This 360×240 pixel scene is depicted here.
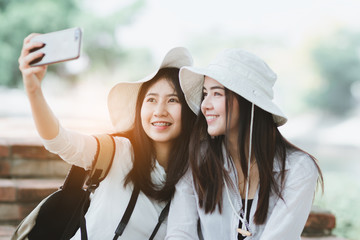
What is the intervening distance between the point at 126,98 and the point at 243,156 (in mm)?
755

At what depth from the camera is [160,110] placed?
6.80 feet

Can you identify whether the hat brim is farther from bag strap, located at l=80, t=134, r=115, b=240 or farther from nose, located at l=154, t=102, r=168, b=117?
bag strap, located at l=80, t=134, r=115, b=240

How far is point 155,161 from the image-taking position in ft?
7.22

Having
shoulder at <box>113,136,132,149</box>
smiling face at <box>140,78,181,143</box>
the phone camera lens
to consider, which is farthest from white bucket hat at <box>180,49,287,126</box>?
the phone camera lens

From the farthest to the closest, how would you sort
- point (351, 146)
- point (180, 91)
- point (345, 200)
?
point (351, 146), point (345, 200), point (180, 91)

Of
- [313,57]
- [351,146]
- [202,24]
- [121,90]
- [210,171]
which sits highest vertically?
[202,24]

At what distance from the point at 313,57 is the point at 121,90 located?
16.2 metres

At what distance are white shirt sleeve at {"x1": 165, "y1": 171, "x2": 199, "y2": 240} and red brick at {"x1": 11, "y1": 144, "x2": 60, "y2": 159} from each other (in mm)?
1610

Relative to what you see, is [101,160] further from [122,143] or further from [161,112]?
[161,112]

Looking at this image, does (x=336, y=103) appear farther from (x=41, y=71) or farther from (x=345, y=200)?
(x=41, y=71)

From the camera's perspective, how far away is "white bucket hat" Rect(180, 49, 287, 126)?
189 centimetres

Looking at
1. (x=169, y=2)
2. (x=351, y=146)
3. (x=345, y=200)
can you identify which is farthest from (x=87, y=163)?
(x=169, y=2)

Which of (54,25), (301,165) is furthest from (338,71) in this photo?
(301,165)

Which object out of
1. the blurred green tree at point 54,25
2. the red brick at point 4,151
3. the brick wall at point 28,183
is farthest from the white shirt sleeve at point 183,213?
the blurred green tree at point 54,25
